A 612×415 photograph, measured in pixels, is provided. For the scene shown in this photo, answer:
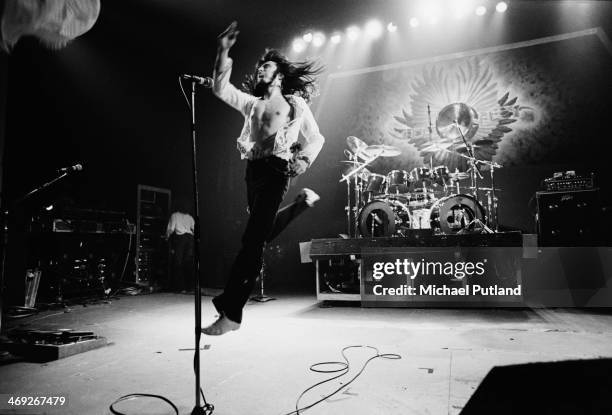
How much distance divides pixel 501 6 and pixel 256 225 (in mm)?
6968

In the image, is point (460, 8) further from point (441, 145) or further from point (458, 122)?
point (441, 145)

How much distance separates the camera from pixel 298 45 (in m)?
7.70

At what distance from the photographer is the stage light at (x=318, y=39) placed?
7.57 meters

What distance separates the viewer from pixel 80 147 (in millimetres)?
7152

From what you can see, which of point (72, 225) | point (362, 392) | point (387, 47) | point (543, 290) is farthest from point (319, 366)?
point (387, 47)

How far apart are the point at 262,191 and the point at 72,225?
5.07 metres

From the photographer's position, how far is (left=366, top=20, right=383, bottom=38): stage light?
297 inches

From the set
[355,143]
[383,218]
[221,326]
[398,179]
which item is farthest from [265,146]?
[355,143]

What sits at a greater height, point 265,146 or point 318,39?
point 318,39

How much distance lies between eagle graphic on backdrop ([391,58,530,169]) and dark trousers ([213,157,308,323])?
5.21m

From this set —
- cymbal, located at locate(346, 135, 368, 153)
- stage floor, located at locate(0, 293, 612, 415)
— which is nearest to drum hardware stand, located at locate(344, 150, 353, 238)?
cymbal, located at locate(346, 135, 368, 153)

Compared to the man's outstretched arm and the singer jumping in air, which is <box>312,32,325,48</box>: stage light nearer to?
the singer jumping in air

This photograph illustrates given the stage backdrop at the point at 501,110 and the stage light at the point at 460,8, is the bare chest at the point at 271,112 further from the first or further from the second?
the stage light at the point at 460,8

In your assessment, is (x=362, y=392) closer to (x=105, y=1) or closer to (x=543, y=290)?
(x=543, y=290)
